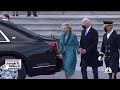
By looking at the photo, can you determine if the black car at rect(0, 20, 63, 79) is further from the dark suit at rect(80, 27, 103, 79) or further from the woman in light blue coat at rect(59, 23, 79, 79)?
the dark suit at rect(80, 27, 103, 79)

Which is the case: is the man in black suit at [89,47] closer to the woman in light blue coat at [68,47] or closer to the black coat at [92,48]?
the black coat at [92,48]

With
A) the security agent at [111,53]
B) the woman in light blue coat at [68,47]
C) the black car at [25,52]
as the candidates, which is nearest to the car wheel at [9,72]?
the black car at [25,52]

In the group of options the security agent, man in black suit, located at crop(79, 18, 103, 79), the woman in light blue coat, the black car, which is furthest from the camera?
the woman in light blue coat

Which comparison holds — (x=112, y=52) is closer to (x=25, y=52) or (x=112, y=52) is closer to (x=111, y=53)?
(x=111, y=53)

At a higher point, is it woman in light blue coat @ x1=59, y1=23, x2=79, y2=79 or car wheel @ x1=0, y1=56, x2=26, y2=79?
woman in light blue coat @ x1=59, y1=23, x2=79, y2=79

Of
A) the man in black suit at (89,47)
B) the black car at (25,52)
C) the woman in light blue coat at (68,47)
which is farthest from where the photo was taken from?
the woman in light blue coat at (68,47)

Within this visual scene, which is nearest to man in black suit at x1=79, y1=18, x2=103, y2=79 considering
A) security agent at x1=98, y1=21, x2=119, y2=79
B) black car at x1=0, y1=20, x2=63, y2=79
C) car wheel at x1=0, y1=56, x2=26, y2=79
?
security agent at x1=98, y1=21, x2=119, y2=79

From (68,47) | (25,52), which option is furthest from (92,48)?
(25,52)

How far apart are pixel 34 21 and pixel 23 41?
850 centimetres

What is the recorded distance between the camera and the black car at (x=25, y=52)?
32.3 ft

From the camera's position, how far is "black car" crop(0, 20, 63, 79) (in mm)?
9844

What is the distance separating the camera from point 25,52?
9.93 metres
